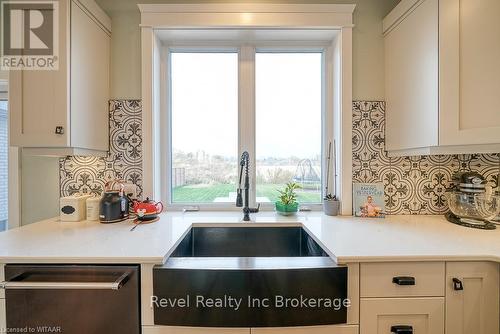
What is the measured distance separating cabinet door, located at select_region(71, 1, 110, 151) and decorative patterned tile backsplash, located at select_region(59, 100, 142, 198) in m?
0.06

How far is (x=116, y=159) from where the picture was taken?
1569mm

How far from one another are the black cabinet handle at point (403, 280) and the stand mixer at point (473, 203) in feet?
2.25

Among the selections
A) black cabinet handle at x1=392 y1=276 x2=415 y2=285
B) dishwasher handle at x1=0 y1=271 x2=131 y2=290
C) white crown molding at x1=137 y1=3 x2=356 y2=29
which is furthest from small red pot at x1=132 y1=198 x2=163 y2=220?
black cabinet handle at x1=392 y1=276 x2=415 y2=285

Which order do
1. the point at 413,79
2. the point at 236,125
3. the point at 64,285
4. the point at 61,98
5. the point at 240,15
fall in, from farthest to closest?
1. the point at 236,125
2. the point at 240,15
3. the point at 413,79
4. the point at 61,98
5. the point at 64,285

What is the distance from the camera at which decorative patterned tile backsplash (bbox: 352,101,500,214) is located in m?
1.55

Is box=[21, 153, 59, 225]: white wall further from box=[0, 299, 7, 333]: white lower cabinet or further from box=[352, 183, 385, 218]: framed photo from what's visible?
box=[352, 183, 385, 218]: framed photo

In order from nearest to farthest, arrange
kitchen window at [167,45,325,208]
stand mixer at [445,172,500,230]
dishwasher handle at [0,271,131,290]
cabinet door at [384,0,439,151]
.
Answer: dishwasher handle at [0,271,131,290], cabinet door at [384,0,439,151], stand mixer at [445,172,500,230], kitchen window at [167,45,325,208]

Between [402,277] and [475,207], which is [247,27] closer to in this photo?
[402,277]

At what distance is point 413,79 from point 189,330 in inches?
63.0

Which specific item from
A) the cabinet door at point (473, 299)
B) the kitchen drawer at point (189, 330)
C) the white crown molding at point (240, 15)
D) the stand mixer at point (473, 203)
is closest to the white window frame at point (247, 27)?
the white crown molding at point (240, 15)

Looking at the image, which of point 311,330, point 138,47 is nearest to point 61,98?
point 138,47

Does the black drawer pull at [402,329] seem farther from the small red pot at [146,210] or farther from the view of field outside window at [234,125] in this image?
the small red pot at [146,210]

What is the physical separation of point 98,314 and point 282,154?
1302mm

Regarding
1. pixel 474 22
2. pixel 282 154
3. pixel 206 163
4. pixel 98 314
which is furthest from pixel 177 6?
pixel 98 314
